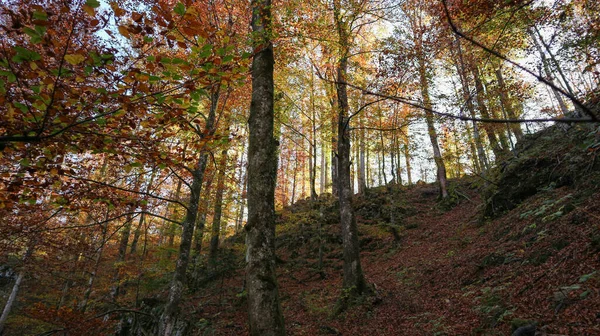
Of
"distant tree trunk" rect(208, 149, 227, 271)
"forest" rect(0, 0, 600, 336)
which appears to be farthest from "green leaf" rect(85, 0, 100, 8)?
"distant tree trunk" rect(208, 149, 227, 271)

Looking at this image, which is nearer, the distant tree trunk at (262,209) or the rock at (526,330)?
the distant tree trunk at (262,209)

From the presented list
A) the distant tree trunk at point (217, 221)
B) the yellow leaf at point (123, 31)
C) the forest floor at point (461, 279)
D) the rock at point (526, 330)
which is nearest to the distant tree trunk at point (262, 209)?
the yellow leaf at point (123, 31)

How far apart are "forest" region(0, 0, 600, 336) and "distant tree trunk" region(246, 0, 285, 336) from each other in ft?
0.08

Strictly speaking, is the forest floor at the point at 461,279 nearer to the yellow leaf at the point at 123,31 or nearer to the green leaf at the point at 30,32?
the yellow leaf at the point at 123,31

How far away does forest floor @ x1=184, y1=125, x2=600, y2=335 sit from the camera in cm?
458

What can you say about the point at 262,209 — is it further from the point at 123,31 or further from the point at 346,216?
the point at 346,216

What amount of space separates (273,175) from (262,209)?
4830 millimetres

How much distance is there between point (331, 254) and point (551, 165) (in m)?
9.83

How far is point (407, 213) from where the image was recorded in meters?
17.3

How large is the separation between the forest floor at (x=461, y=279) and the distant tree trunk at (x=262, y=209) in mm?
3654

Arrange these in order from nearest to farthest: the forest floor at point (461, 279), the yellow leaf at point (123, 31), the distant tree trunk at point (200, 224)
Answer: the yellow leaf at point (123, 31), the forest floor at point (461, 279), the distant tree trunk at point (200, 224)

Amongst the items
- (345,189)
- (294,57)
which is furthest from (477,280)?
(294,57)

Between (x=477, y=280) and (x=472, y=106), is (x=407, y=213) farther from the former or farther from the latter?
(x=477, y=280)

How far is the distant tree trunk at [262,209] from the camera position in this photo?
347cm
